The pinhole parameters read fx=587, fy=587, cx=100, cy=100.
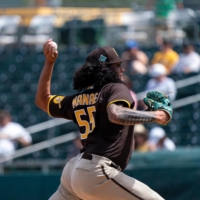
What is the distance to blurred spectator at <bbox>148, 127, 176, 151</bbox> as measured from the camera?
877 centimetres

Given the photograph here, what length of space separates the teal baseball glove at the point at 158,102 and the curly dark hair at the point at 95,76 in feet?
0.90

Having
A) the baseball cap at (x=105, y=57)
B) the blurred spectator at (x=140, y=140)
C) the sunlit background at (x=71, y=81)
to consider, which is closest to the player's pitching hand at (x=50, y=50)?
the baseball cap at (x=105, y=57)

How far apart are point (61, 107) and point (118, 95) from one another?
2.28 ft

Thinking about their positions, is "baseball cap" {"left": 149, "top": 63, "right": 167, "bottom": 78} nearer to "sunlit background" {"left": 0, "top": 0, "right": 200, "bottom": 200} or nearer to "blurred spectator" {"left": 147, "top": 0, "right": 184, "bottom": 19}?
"sunlit background" {"left": 0, "top": 0, "right": 200, "bottom": 200}

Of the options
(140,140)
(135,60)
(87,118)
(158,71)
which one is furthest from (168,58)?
(87,118)

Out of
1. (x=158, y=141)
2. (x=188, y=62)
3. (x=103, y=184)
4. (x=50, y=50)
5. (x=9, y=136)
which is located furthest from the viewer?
(x=188, y=62)

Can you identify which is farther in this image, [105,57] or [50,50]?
[50,50]

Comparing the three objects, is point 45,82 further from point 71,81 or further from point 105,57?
point 71,81

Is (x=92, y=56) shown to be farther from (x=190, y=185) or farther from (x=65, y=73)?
(x=65, y=73)

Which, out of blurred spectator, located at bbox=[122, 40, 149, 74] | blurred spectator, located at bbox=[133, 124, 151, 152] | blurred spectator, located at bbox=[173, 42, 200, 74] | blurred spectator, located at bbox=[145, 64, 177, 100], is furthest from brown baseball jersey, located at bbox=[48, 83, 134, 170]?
blurred spectator, located at bbox=[122, 40, 149, 74]

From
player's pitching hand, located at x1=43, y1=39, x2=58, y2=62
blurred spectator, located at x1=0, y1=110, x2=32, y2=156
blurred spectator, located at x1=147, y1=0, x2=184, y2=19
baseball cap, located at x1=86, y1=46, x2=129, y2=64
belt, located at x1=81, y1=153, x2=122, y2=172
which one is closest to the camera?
belt, located at x1=81, y1=153, x2=122, y2=172

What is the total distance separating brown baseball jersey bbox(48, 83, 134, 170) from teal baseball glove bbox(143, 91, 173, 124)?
0.14m

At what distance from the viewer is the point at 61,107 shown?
4609mm

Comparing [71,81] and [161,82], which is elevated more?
[161,82]
